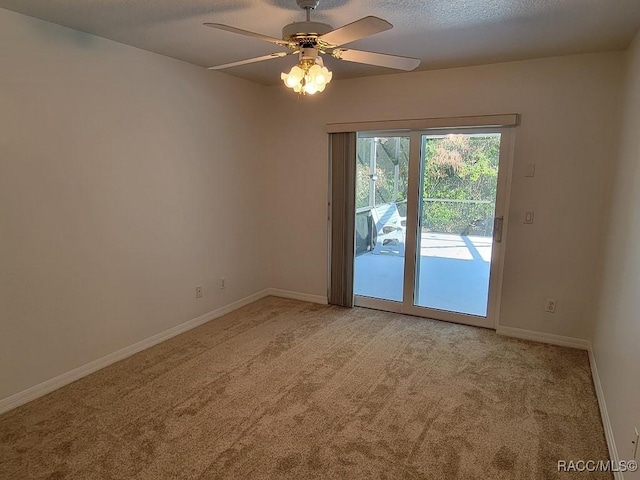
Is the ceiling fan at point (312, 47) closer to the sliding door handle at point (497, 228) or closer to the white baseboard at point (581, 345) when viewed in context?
the sliding door handle at point (497, 228)

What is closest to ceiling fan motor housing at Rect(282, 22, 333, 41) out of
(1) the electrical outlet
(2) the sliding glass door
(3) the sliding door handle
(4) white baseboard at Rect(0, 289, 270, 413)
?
(2) the sliding glass door

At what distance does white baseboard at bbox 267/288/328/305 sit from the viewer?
187 inches

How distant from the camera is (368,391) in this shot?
2809 mm

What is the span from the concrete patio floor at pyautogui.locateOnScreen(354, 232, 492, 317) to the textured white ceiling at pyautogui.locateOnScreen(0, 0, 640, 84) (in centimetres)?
176

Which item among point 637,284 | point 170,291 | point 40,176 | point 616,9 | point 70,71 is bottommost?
point 170,291

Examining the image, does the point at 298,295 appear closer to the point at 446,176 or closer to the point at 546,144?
the point at 446,176

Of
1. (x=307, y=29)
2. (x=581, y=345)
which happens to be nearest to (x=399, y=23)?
(x=307, y=29)

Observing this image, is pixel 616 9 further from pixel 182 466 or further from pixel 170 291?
pixel 170 291

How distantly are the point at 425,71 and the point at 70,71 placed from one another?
2.98 meters

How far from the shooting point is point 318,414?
2531 millimetres

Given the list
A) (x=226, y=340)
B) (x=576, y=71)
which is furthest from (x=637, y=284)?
(x=226, y=340)

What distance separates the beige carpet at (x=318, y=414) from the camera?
6.89 ft

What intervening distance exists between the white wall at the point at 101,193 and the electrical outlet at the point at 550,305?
321cm

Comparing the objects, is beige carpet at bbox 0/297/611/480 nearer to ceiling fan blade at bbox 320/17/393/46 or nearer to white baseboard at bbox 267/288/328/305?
white baseboard at bbox 267/288/328/305
